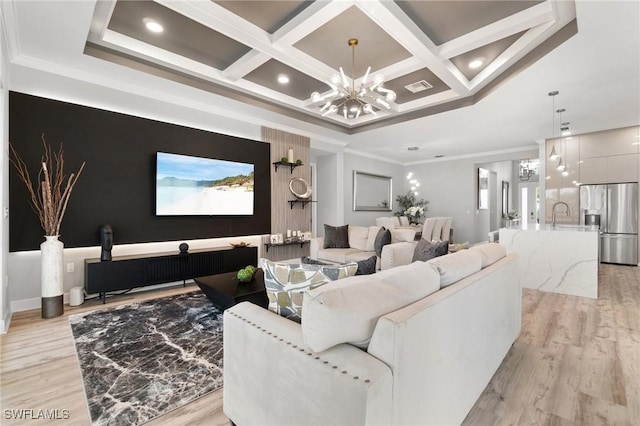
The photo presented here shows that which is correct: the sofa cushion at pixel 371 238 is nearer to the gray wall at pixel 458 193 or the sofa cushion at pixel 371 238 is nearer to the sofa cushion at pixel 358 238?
the sofa cushion at pixel 358 238

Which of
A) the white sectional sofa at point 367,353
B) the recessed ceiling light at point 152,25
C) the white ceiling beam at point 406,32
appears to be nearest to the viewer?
the white sectional sofa at point 367,353

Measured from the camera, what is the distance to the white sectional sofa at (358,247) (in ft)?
14.7

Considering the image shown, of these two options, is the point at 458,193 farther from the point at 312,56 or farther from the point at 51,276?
the point at 51,276

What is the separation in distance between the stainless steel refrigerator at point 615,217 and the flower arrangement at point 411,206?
363 cm

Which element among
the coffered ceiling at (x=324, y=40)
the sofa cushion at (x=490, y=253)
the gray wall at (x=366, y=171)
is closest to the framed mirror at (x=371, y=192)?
the gray wall at (x=366, y=171)

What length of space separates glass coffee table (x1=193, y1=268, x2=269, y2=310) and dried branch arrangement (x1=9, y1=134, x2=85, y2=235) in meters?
1.72

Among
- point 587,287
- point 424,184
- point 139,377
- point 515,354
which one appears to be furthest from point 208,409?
point 424,184

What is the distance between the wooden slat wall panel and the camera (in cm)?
553

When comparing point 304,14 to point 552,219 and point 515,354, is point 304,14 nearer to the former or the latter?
point 515,354

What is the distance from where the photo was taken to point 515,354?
2359mm

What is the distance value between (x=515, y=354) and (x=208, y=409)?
230 centimetres

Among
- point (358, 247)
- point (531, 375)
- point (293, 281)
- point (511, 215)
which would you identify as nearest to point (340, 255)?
point (358, 247)

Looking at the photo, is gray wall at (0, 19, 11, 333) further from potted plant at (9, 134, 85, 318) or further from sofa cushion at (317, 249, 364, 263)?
sofa cushion at (317, 249, 364, 263)

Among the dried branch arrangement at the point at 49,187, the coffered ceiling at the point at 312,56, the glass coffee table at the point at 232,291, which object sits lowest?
the glass coffee table at the point at 232,291
